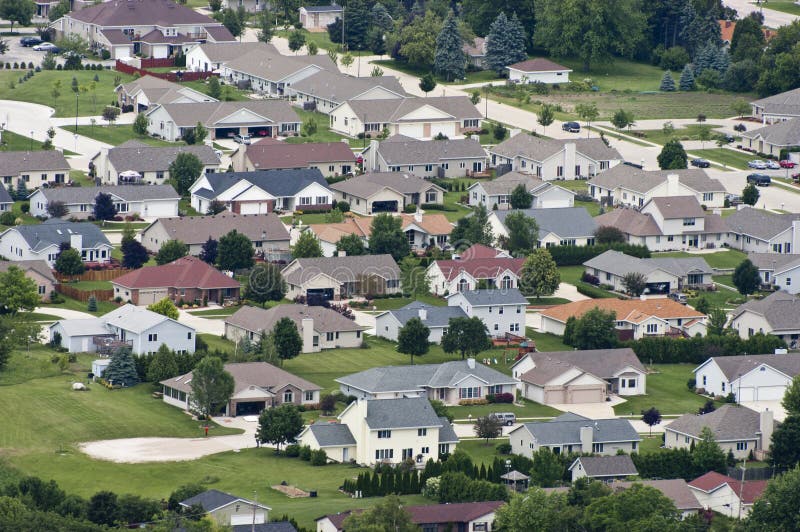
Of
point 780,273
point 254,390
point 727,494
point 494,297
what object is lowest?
point 780,273

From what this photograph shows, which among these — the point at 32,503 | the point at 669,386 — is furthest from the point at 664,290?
the point at 32,503

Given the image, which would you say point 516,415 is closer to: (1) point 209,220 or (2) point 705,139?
(1) point 209,220

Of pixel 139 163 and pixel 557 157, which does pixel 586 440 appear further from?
pixel 557 157

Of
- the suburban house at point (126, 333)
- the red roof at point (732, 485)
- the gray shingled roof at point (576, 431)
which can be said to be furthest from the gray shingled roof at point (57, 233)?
the red roof at point (732, 485)

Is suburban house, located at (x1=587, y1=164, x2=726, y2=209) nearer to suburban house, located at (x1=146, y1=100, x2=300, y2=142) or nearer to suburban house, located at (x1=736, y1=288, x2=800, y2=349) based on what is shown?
suburban house, located at (x1=736, y1=288, x2=800, y2=349)

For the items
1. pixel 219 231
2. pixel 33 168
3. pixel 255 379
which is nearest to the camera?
pixel 255 379

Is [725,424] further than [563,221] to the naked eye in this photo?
No

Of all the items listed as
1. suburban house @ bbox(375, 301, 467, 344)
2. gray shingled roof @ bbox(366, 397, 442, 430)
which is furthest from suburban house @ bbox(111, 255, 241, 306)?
gray shingled roof @ bbox(366, 397, 442, 430)

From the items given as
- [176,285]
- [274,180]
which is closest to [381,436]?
[176,285]
